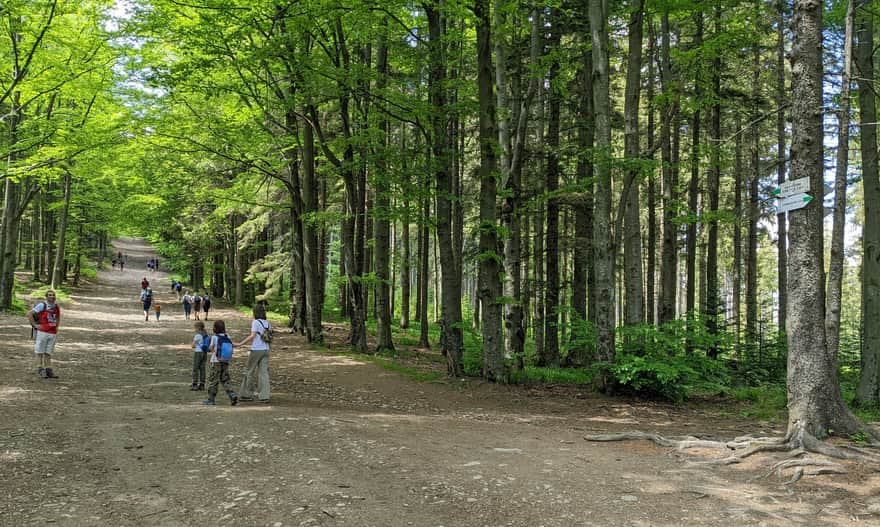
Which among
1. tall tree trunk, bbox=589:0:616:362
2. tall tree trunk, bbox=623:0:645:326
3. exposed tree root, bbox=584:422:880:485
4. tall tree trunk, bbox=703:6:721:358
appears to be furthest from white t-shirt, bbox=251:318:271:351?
tall tree trunk, bbox=703:6:721:358

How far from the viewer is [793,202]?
23.4ft

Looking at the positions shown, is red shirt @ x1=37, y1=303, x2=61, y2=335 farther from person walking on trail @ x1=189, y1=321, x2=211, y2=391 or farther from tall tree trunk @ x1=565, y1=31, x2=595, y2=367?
tall tree trunk @ x1=565, y1=31, x2=595, y2=367

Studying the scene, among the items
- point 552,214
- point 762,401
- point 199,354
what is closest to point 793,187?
point 762,401

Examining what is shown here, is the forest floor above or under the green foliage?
above

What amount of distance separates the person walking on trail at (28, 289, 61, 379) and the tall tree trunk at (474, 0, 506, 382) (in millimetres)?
9522

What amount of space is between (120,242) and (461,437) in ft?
326

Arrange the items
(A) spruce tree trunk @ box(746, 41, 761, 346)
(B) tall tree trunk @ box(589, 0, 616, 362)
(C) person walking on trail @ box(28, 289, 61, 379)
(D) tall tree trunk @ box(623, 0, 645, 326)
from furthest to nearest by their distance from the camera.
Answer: (A) spruce tree trunk @ box(746, 41, 761, 346)
(D) tall tree trunk @ box(623, 0, 645, 326)
(B) tall tree trunk @ box(589, 0, 616, 362)
(C) person walking on trail @ box(28, 289, 61, 379)

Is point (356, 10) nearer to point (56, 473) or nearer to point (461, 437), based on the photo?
point (461, 437)

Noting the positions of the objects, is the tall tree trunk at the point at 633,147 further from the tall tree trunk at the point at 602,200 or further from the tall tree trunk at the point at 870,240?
the tall tree trunk at the point at 870,240

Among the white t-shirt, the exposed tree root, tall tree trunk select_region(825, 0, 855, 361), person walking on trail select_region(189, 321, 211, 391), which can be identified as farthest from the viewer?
person walking on trail select_region(189, 321, 211, 391)

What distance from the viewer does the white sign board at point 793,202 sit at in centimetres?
698

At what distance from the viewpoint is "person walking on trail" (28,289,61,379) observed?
11.8 meters

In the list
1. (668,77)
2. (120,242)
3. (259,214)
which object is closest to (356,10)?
(668,77)

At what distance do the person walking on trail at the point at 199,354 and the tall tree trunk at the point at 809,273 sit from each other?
1040 cm
